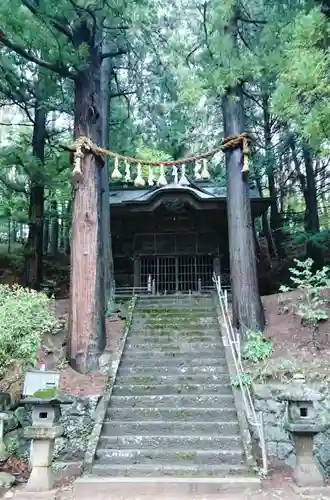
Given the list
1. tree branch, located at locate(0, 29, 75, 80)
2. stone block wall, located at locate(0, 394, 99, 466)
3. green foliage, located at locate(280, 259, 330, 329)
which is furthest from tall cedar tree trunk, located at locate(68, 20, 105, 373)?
green foliage, located at locate(280, 259, 330, 329)

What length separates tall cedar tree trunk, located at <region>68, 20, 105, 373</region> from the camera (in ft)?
23.7

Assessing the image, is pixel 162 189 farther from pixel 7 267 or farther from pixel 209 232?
pixel 7 267

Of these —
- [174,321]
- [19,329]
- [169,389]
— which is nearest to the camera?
[19,329]

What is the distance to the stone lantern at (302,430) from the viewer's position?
4488 millimetres

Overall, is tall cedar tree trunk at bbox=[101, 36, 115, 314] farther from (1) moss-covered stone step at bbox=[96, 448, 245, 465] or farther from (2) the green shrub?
(1) moss-covered stone step at bbox=[96, 448, 245, 465]

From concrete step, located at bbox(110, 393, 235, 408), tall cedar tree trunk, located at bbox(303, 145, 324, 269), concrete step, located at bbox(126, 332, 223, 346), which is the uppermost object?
tall cedar tree trunk, located at bbox(303, 145, 324, 269)

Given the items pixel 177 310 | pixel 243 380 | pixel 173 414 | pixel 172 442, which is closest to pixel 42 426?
pixel 172 442


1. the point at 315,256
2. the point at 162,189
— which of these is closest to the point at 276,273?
the point at 315,256

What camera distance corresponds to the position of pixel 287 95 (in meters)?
5.94

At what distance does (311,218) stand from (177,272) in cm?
467

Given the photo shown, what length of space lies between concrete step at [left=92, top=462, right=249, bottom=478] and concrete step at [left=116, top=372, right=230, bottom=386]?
5.66ft

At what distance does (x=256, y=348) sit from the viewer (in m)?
7.15

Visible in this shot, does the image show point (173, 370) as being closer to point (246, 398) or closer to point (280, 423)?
point (246, 398)

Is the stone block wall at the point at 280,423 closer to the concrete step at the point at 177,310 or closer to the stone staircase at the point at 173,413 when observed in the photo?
the stone staircase at the point at 173,413
